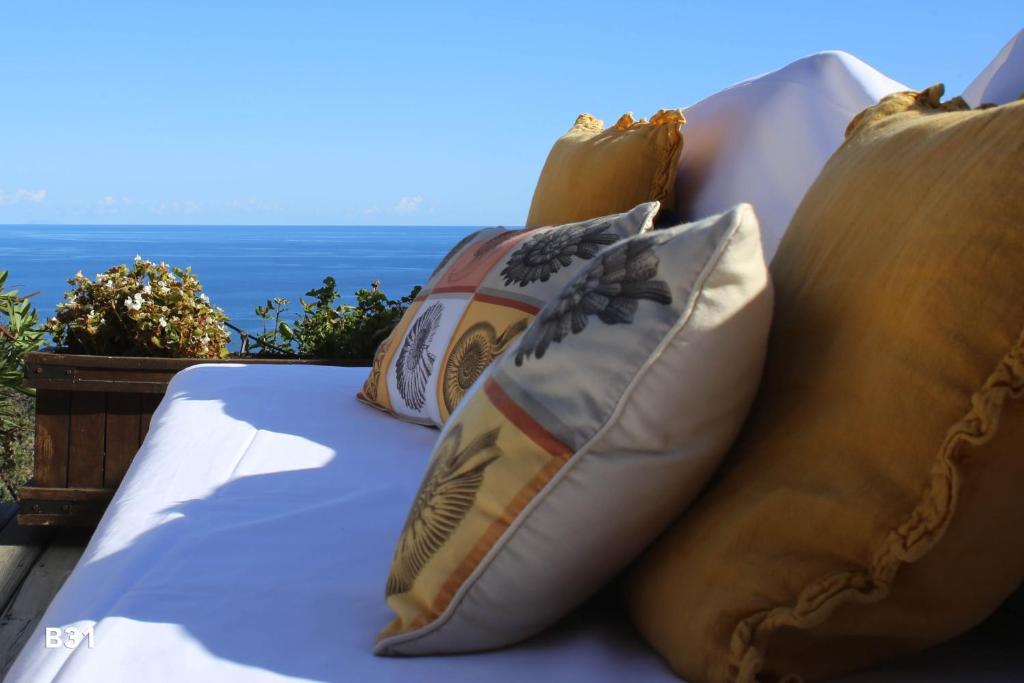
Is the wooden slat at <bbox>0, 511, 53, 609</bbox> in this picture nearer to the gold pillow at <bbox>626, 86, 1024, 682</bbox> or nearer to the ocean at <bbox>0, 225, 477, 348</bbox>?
the ocean at <bbox>0, 225, 477, 348</bbox>

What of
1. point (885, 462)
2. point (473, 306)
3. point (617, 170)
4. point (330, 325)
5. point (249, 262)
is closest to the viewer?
point (885, 462)

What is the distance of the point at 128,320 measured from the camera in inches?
119

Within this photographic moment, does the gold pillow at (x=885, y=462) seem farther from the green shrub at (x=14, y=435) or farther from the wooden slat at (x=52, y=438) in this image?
the green shrub at (x=14, y=435)

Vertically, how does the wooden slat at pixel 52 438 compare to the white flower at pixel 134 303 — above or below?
below

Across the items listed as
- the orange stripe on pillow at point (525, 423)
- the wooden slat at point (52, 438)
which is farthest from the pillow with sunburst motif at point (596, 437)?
the wooden slat at point (52, 438)

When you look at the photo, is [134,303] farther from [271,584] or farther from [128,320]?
[271,584]

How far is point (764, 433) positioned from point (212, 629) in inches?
20.3

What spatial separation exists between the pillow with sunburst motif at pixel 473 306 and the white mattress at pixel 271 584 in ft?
0.34

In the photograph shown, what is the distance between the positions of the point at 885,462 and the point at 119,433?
2.66 meters

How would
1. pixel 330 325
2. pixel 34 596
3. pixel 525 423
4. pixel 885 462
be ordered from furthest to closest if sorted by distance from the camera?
1. pixel 330 325
2. pixel 34 596
3. pixel 525 423
4. pixel 885 462

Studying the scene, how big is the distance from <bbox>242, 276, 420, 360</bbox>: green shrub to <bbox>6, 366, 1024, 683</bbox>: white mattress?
4.72ft

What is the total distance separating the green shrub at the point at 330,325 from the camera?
10.6 ft

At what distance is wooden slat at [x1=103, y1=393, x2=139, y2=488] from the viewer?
290 centimetres

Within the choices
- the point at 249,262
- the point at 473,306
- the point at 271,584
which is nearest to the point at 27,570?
the point at 473,306
